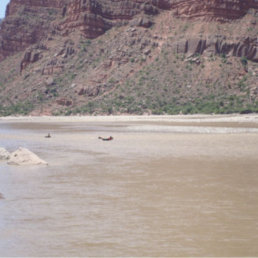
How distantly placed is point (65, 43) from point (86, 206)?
10600cm

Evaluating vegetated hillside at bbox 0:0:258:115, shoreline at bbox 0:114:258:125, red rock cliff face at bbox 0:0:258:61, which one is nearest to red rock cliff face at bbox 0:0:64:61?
red rock cliff face at bbox 0:0:258:61

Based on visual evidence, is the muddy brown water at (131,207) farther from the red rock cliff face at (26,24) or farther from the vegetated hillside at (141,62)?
the red rock cliff face at (26,24)

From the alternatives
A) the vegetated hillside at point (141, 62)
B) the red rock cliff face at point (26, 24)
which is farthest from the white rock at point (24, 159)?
the red rock cliff face at point (26, 24)

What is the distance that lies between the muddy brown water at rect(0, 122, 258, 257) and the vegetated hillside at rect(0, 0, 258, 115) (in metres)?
59.5

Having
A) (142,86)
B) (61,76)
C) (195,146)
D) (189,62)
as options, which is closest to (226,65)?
(189,62)

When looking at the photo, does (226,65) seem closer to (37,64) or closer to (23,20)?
(37,64)

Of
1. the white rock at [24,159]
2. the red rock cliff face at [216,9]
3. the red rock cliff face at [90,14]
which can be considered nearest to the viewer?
the white rock at [24,159]

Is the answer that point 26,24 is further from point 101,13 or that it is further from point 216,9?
point 216,9

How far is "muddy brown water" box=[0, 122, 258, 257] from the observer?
364 inches

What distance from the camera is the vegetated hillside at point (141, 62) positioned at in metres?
88.4

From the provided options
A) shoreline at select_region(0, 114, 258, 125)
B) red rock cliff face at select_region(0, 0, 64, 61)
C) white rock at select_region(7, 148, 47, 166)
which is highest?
red rock cliff face at select_region(0, 0, 64, 61)

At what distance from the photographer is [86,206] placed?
491 inches

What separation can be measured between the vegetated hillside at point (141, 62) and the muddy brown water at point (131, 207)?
59486 millimetres

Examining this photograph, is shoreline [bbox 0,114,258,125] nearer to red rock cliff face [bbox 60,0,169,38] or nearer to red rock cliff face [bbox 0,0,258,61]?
red rock cliff face [bbox 0,0,258,61]
